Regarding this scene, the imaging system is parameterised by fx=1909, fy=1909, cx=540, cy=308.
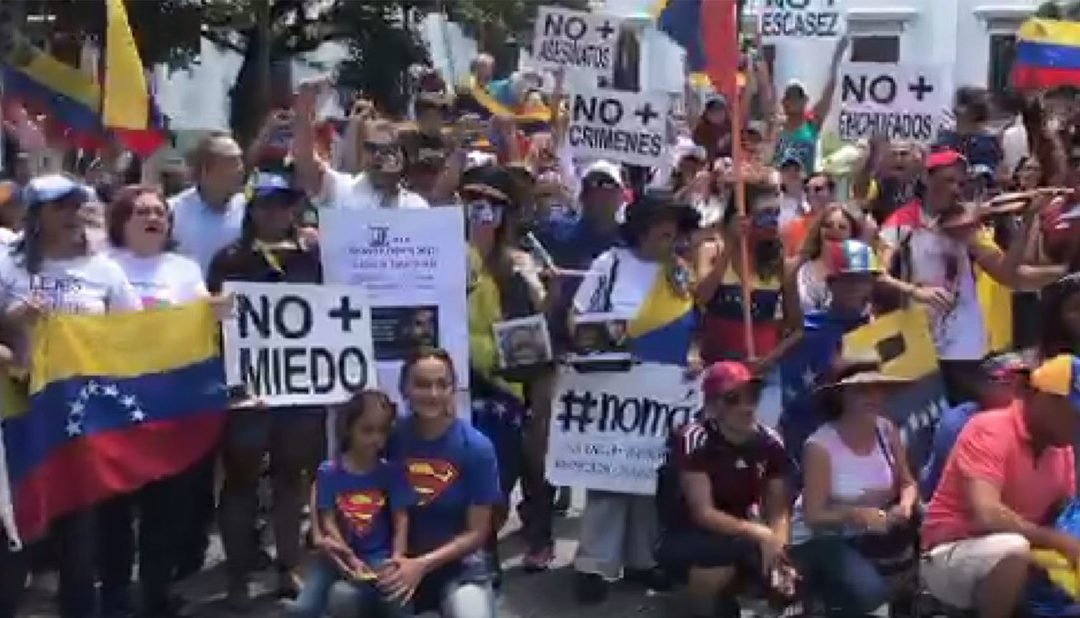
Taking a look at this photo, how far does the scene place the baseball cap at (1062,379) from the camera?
6.10m

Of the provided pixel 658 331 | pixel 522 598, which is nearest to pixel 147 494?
pixel 522 598

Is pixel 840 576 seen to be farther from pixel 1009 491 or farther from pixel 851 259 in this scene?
pixel 851 259

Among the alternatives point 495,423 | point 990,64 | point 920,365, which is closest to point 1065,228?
point 920,365

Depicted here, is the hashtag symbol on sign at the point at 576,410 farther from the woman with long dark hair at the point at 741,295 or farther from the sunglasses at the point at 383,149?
the sunglasses at the point at 383,149

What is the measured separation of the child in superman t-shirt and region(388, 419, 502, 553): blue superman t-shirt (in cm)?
4

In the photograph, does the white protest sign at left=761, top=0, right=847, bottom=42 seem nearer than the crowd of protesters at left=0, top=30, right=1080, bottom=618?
No

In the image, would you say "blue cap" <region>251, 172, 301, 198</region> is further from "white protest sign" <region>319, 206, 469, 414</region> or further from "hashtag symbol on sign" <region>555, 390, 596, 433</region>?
"hashtag symbol on sign" <region>555, 390, 596, 433</region>

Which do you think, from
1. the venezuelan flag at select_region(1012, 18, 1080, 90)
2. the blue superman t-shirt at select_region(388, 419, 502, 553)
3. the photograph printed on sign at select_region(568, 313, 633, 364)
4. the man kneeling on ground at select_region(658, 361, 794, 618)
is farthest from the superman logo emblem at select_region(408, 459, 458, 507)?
the venezuelan flag at select_region(1012, 18, 1080, 90)

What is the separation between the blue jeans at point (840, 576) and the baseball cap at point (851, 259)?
4.34ft

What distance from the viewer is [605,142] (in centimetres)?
1049

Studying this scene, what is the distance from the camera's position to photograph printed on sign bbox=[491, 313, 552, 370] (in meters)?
7.73

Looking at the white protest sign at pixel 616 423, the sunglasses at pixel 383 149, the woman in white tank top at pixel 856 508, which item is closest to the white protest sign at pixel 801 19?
the sunglasses at pixel 383 149

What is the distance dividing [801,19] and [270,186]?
598cm

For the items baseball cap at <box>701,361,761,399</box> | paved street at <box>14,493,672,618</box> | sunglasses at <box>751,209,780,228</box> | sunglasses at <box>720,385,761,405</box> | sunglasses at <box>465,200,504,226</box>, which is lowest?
paved street at <box>14,493,672,618</box>
